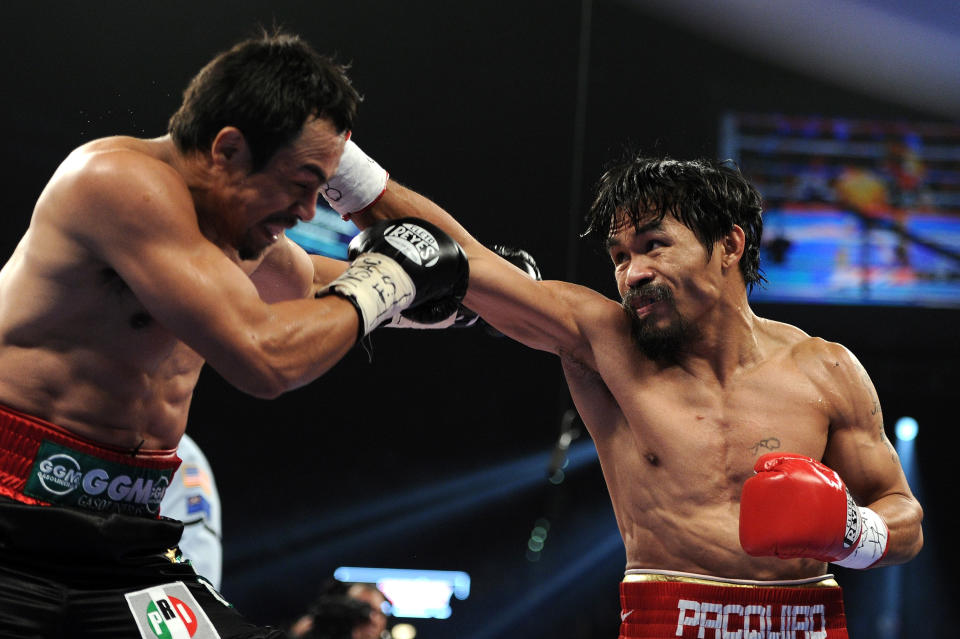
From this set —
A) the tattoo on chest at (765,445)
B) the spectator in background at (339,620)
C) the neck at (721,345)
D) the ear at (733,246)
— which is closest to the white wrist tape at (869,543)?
the tattoo on chest at (765,445)

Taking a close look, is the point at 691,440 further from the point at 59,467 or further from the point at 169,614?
the point at 59,467

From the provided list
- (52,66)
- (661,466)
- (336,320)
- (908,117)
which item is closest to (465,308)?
(661,466)

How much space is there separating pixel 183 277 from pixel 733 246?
1.52 m

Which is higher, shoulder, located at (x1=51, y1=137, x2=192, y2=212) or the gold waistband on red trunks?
shoulder, located at (x1=51, y1=137, x2=192, y2=212)

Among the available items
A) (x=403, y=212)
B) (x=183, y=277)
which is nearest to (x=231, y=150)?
(x=183, y=277)

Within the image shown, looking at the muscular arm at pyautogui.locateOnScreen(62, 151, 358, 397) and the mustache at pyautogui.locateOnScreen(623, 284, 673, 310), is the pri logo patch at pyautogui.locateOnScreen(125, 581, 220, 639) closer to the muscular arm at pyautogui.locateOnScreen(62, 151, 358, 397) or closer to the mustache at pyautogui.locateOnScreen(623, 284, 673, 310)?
the muscular arm at pyautogui.locateOnScreen(62, 151, 358, 397)

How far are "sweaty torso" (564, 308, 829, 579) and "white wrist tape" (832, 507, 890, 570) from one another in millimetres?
154

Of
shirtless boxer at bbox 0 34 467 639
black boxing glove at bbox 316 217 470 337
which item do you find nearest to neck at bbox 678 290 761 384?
black boxing glove at bbox 316 217 470 337

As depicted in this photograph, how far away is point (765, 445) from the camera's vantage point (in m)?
2.27

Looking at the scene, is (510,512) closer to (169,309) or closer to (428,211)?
(428,211)

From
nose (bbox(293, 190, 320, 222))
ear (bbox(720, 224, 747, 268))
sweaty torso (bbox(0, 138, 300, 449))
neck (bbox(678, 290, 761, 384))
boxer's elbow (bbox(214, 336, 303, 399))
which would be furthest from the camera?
ear (bbox(720, 224, 747, 268))

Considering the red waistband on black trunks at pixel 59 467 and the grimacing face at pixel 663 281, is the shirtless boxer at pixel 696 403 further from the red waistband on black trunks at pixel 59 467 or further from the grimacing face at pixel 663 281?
the red waistband on black trunks at pixel 59 467

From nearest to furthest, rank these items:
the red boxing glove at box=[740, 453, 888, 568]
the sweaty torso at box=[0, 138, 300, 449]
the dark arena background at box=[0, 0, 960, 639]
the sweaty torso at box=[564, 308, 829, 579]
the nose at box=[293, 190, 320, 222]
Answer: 1. the sweaty torso at box=[0, 138, 300, 449]
2. the nose at box=[293, 190, 320, 222]
3. the red boxing glove at box=[740, 453, 888, 568]
4. the sweaty torso at box=[564, 308, 829, 579]
5. the dark arena background at box=[0, 0, 960, 639]

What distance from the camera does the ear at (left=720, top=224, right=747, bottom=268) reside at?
8.25ft
